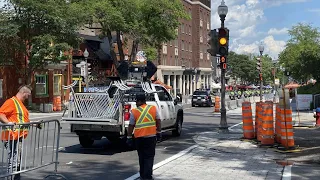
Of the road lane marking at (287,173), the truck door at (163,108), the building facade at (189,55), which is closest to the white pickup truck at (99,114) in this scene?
the truck door at (163,108)

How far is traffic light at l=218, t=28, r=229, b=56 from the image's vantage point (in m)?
16.4

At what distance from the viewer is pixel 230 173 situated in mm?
9312

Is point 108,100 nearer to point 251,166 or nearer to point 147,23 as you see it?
point 251,166

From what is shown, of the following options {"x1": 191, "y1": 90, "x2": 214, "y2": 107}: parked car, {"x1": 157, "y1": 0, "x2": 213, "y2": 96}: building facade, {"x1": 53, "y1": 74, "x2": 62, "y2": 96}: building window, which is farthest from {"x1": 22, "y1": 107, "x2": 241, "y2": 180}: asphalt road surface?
{"x1": 157, "y1": 0, "x2": 213, "y2": 96}: building facade

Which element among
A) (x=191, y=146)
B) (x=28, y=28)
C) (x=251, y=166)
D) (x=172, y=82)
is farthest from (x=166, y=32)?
(x=172, y=82)

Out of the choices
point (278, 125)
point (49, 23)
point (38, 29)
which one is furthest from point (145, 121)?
point (38, 29)

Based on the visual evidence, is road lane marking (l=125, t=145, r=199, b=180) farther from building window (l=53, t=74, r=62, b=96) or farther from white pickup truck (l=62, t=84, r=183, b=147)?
building window (l=53, t=74, r=62, b=96)

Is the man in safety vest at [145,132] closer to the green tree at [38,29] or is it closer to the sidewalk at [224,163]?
the sidewalk at [224,163]

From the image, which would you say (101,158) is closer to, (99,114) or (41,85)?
(99,114)

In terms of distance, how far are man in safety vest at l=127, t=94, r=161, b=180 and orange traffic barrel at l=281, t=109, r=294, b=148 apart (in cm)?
586

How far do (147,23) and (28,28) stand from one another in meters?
12.3

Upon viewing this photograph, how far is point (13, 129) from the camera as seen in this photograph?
7148 millimetres

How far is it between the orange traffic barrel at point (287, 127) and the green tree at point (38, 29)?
68.6 ft

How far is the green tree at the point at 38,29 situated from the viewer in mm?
29922
